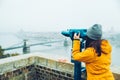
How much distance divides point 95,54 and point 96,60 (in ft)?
0.27

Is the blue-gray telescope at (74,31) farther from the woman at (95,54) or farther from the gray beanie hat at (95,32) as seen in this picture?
the gray beanie hat at (95,32)

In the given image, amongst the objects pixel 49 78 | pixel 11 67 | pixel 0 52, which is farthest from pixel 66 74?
pixel 0 52

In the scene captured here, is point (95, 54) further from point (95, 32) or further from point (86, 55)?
point (95, 32)

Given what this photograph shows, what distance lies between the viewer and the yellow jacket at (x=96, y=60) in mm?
2309

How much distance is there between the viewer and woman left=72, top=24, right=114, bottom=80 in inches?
90.2

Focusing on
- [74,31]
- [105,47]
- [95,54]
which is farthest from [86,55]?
[74,31]

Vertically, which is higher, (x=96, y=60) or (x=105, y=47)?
(x=105, y=47)

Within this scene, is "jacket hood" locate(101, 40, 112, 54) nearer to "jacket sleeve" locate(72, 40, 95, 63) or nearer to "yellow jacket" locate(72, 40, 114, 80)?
"yellow jacket" locate(72, 40, 114, 80)

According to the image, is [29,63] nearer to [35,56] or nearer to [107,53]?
[35,56]

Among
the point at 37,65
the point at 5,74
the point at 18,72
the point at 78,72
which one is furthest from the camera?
the point at 37,65

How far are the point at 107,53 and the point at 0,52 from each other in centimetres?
953

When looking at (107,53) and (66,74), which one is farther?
(66,74)

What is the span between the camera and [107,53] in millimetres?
2389

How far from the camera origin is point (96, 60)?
7.70ft
